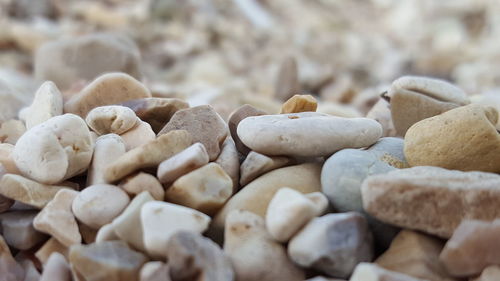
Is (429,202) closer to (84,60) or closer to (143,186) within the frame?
(143,186)

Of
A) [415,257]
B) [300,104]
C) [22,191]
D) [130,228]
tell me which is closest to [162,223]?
[130,228]

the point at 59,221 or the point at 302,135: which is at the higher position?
the point at 302,135

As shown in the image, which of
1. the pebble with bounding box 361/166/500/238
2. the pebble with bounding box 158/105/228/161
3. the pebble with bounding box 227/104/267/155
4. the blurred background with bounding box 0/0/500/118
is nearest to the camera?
the pebble with bounding box 361/166/500/238

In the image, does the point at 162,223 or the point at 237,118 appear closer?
the point at 162,223

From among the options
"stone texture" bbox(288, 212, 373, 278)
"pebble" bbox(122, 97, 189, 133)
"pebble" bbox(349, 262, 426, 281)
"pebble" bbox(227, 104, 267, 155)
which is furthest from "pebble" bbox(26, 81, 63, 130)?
"pebble" bbox(349, 262, 426, 281)

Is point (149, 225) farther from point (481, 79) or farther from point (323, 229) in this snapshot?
point (481, 79)

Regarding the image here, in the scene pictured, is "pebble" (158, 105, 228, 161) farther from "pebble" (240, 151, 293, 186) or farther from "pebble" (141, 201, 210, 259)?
"pebble" (141, 201, 210, 259)
